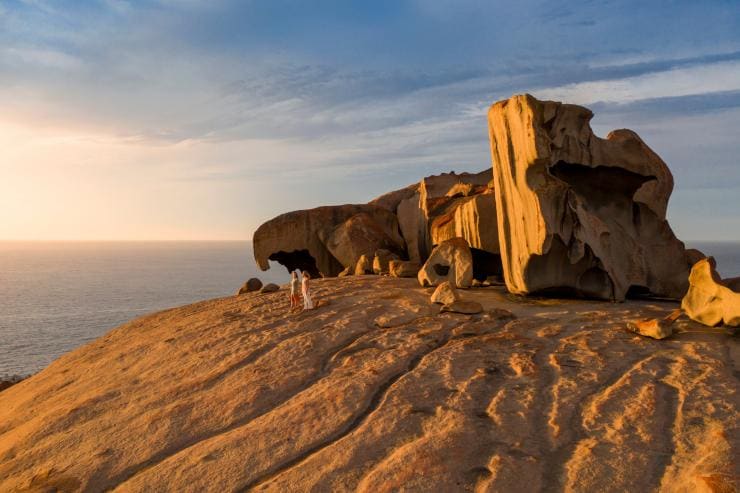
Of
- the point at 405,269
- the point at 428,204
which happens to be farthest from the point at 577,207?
the point at 428,204

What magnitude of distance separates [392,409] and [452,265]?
7.74m

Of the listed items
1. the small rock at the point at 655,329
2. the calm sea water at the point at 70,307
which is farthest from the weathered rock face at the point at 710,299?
the calm sea water at the point at 70,307

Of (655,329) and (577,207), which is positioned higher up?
(577,207)

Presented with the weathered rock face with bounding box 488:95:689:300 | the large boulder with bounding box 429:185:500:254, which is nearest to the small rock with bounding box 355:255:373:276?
the large boulder with bounding box 429:185:500:254

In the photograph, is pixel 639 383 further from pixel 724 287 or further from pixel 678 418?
pixel 724 287

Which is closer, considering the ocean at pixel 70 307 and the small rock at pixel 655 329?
the small rock at pixel 655 329

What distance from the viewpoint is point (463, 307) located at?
1153cm

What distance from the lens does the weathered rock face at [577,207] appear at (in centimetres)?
1259

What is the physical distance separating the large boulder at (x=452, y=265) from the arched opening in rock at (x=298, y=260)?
350 inches

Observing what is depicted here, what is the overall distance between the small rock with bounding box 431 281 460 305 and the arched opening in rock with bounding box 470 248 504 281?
467 cm

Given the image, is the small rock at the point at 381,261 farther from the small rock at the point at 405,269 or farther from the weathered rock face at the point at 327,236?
the weathered rock face at the point at 327,236

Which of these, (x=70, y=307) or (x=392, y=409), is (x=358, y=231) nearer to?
(x=392, y=409)

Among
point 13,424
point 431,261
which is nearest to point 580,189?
point 431,261

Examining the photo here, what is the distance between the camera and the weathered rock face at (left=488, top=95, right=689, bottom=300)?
12.6 m
